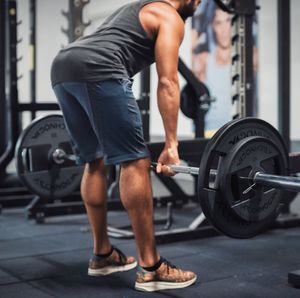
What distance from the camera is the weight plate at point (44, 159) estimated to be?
3.31 metres

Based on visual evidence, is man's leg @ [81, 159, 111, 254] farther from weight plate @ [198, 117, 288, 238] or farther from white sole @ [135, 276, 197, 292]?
weight plate @ [198, 117, 288, 238]

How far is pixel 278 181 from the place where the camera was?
1.83m

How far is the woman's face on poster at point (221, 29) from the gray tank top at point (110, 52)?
282 centimetres

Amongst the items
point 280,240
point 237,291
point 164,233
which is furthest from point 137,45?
point 280,240

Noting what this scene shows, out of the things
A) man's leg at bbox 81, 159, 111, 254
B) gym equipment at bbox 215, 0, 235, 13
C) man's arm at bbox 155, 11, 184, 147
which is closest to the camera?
man's arm at bbox 155, 11, 184, 147

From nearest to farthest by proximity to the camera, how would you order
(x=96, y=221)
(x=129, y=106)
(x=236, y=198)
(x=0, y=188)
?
1. (x=236, y=198)
2. (x=129, y=106)
3. (x=96, y=221)
4. (x=0, y=188)

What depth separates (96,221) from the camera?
7.70 feet

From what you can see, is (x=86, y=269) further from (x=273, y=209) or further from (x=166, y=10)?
(x=166, y=10)

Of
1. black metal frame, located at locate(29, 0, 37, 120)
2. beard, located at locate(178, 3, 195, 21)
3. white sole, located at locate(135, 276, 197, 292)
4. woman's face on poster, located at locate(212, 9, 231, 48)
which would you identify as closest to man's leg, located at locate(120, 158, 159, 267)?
white sole, located at locate(135, 276, 197, 292)

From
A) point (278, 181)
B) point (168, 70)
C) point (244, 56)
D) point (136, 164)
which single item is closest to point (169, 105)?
point (168, 70)

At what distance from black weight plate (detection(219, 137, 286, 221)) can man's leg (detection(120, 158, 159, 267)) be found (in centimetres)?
35

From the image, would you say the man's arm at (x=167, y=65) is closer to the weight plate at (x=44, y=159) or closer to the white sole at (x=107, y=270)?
the white sole at (x=107, y=270)

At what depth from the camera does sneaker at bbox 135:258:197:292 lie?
2.14 meters

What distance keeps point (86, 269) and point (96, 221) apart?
0.26 metres
